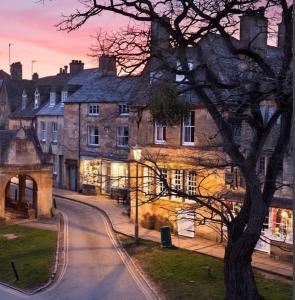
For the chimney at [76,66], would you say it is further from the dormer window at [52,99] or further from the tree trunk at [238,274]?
the tree trunk at [238,274]

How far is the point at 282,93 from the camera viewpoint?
12008mm

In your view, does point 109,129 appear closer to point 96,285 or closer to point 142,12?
point 96,285

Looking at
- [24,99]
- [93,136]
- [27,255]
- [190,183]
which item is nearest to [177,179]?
[190,183]

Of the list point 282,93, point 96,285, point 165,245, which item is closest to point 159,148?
point 165,245

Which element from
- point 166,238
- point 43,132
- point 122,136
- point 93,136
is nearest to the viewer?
point 166,238

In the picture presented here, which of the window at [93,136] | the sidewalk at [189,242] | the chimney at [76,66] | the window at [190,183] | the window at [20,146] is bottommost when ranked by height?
the sidewalk at [189,242]

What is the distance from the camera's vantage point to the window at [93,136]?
45.1 metres

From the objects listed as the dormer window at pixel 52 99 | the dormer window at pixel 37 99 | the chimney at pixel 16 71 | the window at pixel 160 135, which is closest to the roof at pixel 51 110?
the dormer window at pixel 52 99

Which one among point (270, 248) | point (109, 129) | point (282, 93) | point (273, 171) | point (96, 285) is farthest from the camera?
point (109, 129)

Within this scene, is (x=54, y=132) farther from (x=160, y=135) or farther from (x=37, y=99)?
(x=160, y=135)

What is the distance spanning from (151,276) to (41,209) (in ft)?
46.8

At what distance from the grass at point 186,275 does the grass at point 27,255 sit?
4.08m

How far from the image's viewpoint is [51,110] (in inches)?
2026

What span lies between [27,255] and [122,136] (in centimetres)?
1782
